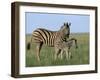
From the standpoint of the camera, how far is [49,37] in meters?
1.96

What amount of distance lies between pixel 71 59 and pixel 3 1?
2.34 feet

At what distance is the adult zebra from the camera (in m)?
1.91

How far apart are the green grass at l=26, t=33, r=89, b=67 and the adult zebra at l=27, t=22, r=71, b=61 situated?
0.10 ft

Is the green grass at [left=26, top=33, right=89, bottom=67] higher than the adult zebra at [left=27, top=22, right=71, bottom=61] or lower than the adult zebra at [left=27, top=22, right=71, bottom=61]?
lower

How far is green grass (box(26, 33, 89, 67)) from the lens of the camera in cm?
189

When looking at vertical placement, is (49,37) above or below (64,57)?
above

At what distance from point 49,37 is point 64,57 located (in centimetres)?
21

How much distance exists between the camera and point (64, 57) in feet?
6.59

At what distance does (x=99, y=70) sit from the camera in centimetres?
216

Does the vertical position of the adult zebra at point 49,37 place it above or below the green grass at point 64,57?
above

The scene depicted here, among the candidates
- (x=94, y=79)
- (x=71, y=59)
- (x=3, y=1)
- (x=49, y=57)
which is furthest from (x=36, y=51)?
(x=94, y=79)

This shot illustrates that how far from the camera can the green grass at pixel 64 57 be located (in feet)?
6.20

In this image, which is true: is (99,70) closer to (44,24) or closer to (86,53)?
(86,53)

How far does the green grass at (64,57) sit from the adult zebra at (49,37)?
32 millimetres
